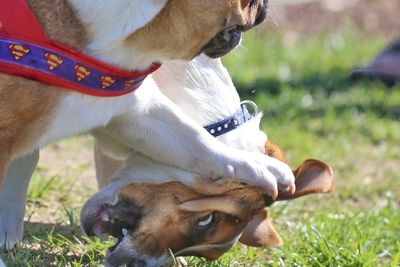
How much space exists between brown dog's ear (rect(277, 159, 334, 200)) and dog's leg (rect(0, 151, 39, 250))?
110cm

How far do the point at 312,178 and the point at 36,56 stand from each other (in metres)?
1.41

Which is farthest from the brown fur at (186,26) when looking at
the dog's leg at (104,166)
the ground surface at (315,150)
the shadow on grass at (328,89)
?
the shadow on grass at (328,89)

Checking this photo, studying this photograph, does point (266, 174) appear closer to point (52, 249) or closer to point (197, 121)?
A: point (197, 121)

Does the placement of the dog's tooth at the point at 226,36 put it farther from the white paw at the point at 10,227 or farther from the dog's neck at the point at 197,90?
the white paw at the point at 10,227

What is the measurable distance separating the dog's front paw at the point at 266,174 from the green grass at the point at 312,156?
49 cm

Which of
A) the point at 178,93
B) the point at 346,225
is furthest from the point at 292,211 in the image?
the point at 178,93

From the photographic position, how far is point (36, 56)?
11.0 feet

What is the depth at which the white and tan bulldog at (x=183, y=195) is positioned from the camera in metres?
3.87

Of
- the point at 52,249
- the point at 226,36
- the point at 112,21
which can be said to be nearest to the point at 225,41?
the point at 226,36

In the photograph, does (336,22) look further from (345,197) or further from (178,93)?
(178,93)

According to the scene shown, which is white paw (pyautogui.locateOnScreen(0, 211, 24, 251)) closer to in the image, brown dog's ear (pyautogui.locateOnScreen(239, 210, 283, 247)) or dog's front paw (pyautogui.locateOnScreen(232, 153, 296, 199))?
brown dog's ear (pyautogui.locateOnScreen(239, 210, 283, 247))

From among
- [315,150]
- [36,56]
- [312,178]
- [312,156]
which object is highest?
[36,56]

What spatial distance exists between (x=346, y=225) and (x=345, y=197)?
1024 millimetres

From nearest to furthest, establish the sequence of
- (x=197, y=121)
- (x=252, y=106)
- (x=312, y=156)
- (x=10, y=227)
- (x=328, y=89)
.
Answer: (x=197, y=121) < (x=10, y=227) < (x=252, y=106) < (x=312, y=156) < (x=328, y=89)
